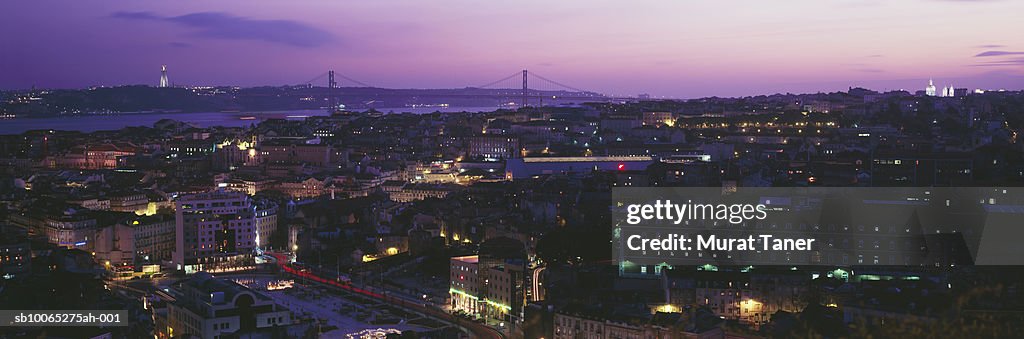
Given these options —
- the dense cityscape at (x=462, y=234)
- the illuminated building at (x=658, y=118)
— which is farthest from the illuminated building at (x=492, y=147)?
the illuminated building at (x=658, y=118)

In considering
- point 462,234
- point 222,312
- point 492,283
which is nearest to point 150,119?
point 462,234

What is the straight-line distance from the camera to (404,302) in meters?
9.96

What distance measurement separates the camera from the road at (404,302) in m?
8.94

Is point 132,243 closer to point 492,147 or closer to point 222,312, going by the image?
point 222,312

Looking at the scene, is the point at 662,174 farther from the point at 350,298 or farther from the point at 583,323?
the point at 583,323

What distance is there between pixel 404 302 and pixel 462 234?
2275 mm

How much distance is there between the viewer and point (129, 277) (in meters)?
11.3

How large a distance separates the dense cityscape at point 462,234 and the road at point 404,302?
33mm

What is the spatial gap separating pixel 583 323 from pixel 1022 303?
284 cm

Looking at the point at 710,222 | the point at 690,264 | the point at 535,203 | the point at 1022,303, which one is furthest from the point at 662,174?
the point at 1022,303

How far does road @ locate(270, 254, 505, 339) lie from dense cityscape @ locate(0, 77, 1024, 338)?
0.11 feet

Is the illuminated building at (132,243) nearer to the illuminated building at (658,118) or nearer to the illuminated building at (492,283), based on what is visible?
the illuminated building at (492,283)

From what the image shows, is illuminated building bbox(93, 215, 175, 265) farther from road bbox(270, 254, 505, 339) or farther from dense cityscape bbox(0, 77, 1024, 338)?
road bbox(270, 254, 505, 339)

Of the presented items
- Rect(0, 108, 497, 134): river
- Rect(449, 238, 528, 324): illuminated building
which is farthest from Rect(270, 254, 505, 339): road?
Rect(0, 108, 497, 134): river
